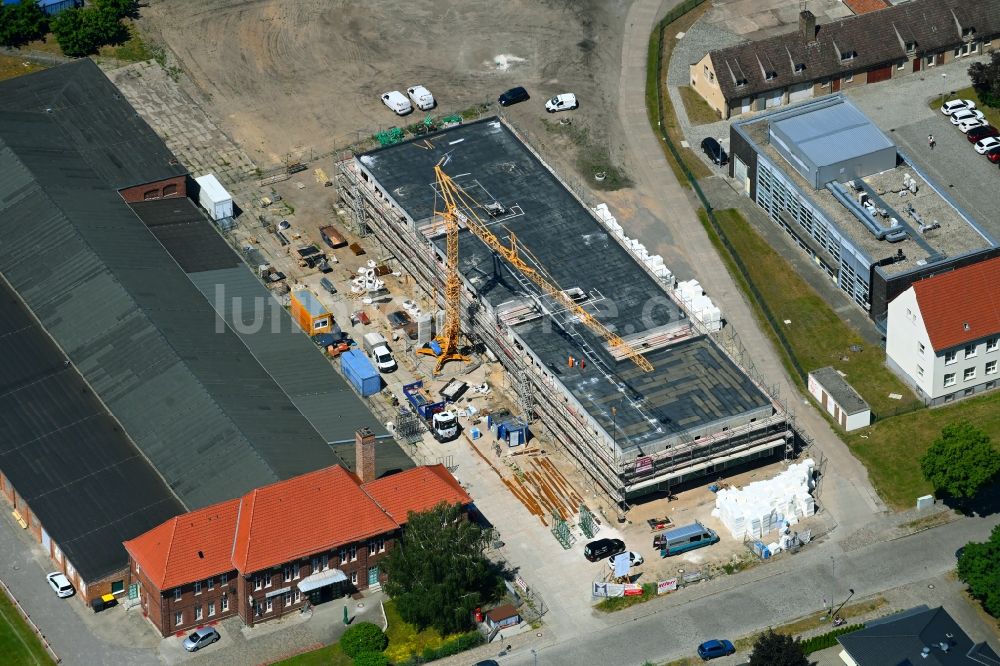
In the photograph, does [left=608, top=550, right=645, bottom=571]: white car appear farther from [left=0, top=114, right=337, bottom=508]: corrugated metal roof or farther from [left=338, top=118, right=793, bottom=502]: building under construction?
[left=0, top=114, right=337, bottom=508]: corrugated metal roof

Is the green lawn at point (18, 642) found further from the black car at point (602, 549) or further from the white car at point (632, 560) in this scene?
the white car at point (632, 560)

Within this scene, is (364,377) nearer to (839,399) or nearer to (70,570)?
(70,570)

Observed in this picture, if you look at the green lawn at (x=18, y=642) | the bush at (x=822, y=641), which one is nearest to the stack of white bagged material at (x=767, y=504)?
the bush at (x=822, y=641)

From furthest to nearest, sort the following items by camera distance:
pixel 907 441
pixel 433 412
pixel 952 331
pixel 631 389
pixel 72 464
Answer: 1. pixel 433 412
2. pixel 952 331
3. pixel 907 441
4. pixel 631 389
5. pixel 72 464

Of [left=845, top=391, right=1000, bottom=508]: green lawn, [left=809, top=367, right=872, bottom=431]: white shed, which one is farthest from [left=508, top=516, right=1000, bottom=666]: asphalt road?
[left=809, top=367, right=872, bottom=431]: white shed

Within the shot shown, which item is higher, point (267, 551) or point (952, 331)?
point (267, 551)

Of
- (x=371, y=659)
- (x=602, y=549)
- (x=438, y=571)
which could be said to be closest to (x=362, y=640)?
(x=371, y=659)

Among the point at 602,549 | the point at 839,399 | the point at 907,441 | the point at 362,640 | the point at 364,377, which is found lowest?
the point at 907,441
